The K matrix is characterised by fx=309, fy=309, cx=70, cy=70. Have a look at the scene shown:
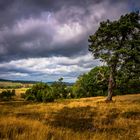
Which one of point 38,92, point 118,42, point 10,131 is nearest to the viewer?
point 10,131

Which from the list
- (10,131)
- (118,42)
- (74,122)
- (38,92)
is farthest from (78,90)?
(10,131)

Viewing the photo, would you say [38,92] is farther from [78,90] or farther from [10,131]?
[10,131]

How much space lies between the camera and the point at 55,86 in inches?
4555

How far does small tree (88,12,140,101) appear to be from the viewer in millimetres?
44719

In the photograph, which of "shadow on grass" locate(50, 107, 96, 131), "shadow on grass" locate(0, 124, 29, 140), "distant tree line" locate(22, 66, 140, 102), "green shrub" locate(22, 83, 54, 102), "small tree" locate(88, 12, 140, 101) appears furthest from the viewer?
"distant tree line" locate(22, 66, 140, 102)

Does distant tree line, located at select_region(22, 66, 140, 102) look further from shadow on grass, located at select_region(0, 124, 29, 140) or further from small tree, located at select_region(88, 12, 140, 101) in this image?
shadow on grass, located at select_region(0, 124, 29, 140)

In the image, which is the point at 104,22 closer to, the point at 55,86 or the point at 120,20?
the point at 120,20

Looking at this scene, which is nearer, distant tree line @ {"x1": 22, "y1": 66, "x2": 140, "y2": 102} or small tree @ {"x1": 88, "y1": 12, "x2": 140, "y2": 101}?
small tree @ {"x1": 88, "y1": 12, "x2": 140, "y2": 101}

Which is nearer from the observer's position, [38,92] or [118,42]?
[118,42]

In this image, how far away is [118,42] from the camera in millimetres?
46375

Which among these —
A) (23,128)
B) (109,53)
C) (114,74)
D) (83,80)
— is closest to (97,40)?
(109,53)

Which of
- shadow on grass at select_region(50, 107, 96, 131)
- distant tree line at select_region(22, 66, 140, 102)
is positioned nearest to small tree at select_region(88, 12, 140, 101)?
shadow on grass at select_region(50, 107, 96, 131)

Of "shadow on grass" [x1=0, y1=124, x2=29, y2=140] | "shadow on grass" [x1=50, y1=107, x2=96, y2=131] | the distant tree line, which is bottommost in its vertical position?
"shadow on grass" [x1=50, y1=107, x2=96, y2=131]

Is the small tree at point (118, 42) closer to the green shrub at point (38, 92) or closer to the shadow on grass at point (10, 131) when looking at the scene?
the shadow on grass at point (10, 131)
